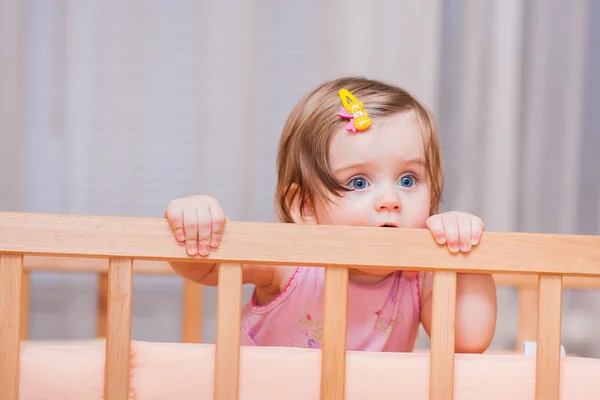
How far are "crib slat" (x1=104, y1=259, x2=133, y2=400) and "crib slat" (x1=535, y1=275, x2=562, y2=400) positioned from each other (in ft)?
1.42

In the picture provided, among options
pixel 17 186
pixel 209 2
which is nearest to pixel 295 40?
pixel 209 2

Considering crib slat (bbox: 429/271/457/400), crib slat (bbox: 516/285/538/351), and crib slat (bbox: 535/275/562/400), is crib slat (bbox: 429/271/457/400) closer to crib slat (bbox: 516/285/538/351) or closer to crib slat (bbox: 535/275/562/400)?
crib slat (bbox: 535/275/562/400)

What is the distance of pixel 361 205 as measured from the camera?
106cm

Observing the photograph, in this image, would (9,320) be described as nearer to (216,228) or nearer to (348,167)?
(216,228)

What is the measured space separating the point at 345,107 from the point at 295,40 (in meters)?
0.83

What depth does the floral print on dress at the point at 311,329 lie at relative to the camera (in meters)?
1.16

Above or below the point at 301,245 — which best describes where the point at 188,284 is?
below

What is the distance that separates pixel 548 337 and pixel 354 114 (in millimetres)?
412

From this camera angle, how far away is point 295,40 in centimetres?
191

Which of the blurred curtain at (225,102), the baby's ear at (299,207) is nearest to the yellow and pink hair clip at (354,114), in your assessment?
the baby's ear at (299,207)

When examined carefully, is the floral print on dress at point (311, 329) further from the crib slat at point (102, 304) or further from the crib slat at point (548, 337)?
the crib slat at point (102, 304)

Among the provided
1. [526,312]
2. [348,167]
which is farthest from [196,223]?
[526,312]

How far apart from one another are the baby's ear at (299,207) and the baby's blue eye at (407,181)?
0.49 feet

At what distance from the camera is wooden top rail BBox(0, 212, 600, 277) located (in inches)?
32.5
